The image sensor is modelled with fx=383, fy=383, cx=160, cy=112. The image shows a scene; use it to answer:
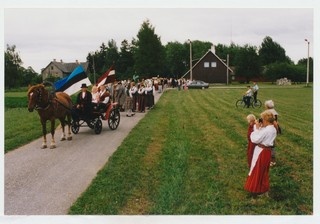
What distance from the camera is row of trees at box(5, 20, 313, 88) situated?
36.9 ft

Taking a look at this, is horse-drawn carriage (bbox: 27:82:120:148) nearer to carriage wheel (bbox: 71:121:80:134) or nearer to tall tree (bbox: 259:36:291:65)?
carriage wheel (bbox: 71:121:80:134)

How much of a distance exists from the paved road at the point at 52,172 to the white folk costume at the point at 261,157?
341cm

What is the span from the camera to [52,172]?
8.93 meters

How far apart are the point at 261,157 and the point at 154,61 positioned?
19.5 metres

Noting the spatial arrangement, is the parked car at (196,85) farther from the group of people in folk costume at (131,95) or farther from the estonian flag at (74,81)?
the estonian flag at (74,81)

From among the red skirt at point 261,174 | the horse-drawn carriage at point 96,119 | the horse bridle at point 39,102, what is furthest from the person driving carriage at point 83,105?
the red skirt at point 261,174

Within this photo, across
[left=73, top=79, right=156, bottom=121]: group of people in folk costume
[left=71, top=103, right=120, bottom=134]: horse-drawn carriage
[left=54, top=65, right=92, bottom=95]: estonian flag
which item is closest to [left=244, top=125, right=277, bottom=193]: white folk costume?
[left=54, top=65, right=92, bottom=95]: estonian flag

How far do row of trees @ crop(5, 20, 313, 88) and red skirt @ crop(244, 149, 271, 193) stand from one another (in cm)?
269

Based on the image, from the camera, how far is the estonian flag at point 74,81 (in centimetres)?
1264

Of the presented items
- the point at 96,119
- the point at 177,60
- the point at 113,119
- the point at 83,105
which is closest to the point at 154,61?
the point at 113,119

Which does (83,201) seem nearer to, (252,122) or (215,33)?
(252,122)

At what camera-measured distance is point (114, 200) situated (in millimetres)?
7164
